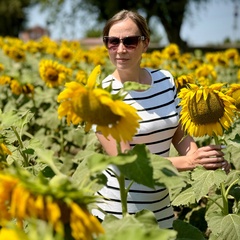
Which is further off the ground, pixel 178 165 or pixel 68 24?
pixel 178 165

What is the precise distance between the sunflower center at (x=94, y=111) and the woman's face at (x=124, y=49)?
0.68 meters

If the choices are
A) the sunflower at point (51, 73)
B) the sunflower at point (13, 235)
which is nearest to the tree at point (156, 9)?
Result: the sunflower at point (51, 73)

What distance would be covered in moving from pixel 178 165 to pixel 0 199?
76cm

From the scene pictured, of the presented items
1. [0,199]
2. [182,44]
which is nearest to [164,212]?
[0,199]

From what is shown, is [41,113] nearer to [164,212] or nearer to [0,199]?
[164,212]

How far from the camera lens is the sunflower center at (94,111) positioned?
1.21m

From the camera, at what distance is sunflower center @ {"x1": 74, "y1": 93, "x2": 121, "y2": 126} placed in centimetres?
121

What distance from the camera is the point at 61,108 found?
1275 mm

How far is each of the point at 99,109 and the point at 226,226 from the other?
89 cm

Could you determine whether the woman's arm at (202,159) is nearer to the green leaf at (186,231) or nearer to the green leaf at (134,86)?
the green leaf at (186,231)

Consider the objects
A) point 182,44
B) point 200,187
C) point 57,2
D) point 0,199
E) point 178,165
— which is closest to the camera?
point 0,199

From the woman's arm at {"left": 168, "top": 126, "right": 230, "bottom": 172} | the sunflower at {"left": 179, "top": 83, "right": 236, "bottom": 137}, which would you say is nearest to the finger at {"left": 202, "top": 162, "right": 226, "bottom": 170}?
the woman's arm at {"left": 168, "top": 126, "right": 230, "bottom": 172}

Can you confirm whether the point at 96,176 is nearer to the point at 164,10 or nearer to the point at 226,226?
the point at 226,226

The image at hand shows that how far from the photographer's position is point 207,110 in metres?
1.77
